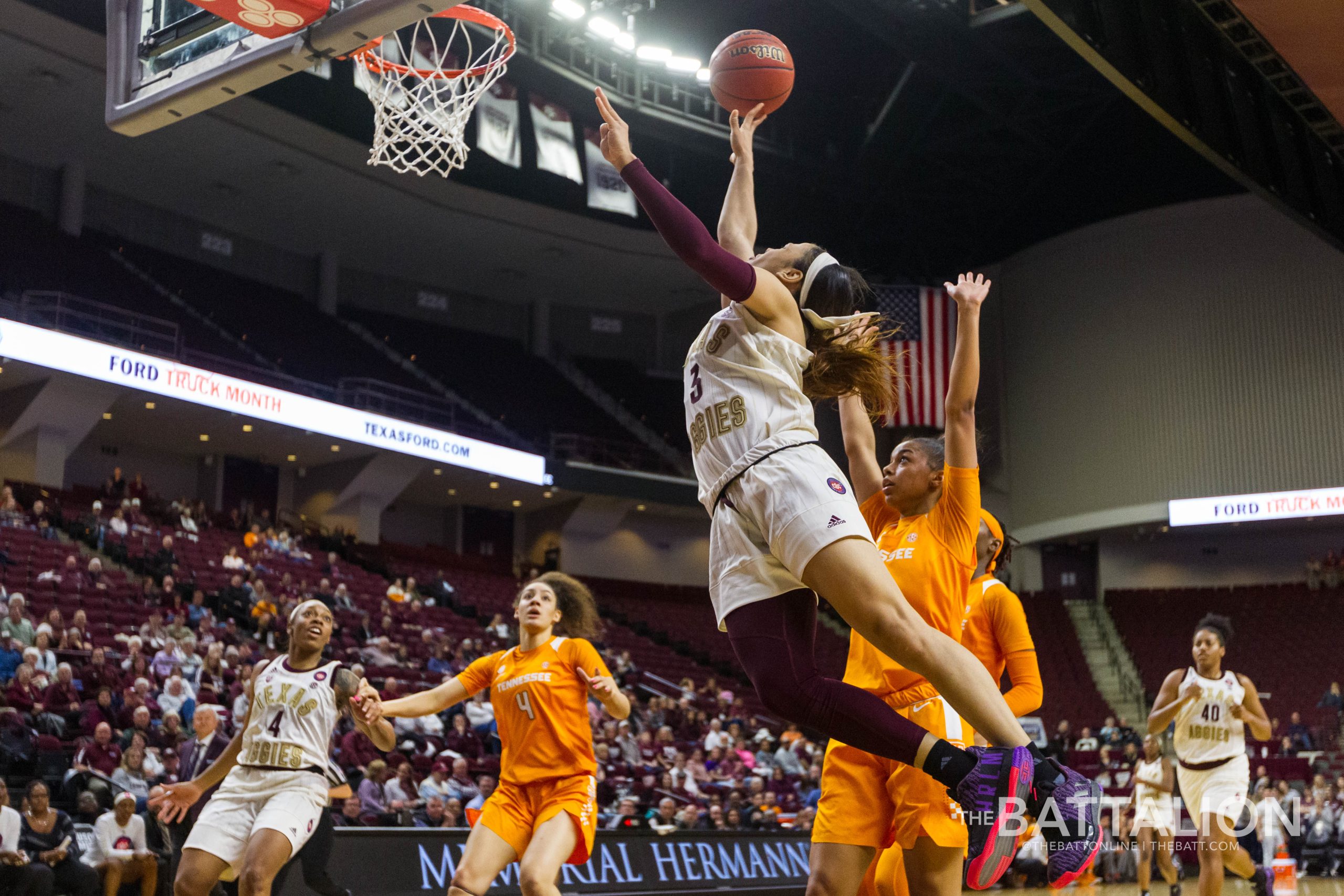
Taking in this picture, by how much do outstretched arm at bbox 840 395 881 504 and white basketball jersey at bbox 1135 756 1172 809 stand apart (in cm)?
732

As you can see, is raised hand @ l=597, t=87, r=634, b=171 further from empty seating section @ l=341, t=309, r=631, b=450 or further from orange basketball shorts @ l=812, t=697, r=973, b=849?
empty seating section @ l=341, t=309, r=631, b=450

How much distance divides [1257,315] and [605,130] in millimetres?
29487

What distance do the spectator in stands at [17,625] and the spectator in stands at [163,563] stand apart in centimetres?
405

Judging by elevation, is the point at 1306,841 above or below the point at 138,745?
below

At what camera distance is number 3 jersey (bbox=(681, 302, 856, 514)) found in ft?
12.4

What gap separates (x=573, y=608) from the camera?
6.51m

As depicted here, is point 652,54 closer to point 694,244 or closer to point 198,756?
point 198,756

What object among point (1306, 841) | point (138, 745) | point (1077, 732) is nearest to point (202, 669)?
point (138, 745)

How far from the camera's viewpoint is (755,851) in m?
12.8

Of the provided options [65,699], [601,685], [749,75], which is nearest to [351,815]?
[65,699]

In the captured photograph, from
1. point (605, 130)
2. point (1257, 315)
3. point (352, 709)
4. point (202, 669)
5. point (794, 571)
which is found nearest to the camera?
point (794, 571)

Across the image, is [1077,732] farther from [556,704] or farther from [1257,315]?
[556,704]

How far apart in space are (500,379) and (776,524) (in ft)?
89.1

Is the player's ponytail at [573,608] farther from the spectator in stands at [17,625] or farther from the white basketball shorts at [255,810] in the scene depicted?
the spectator in stands at [17,625]
